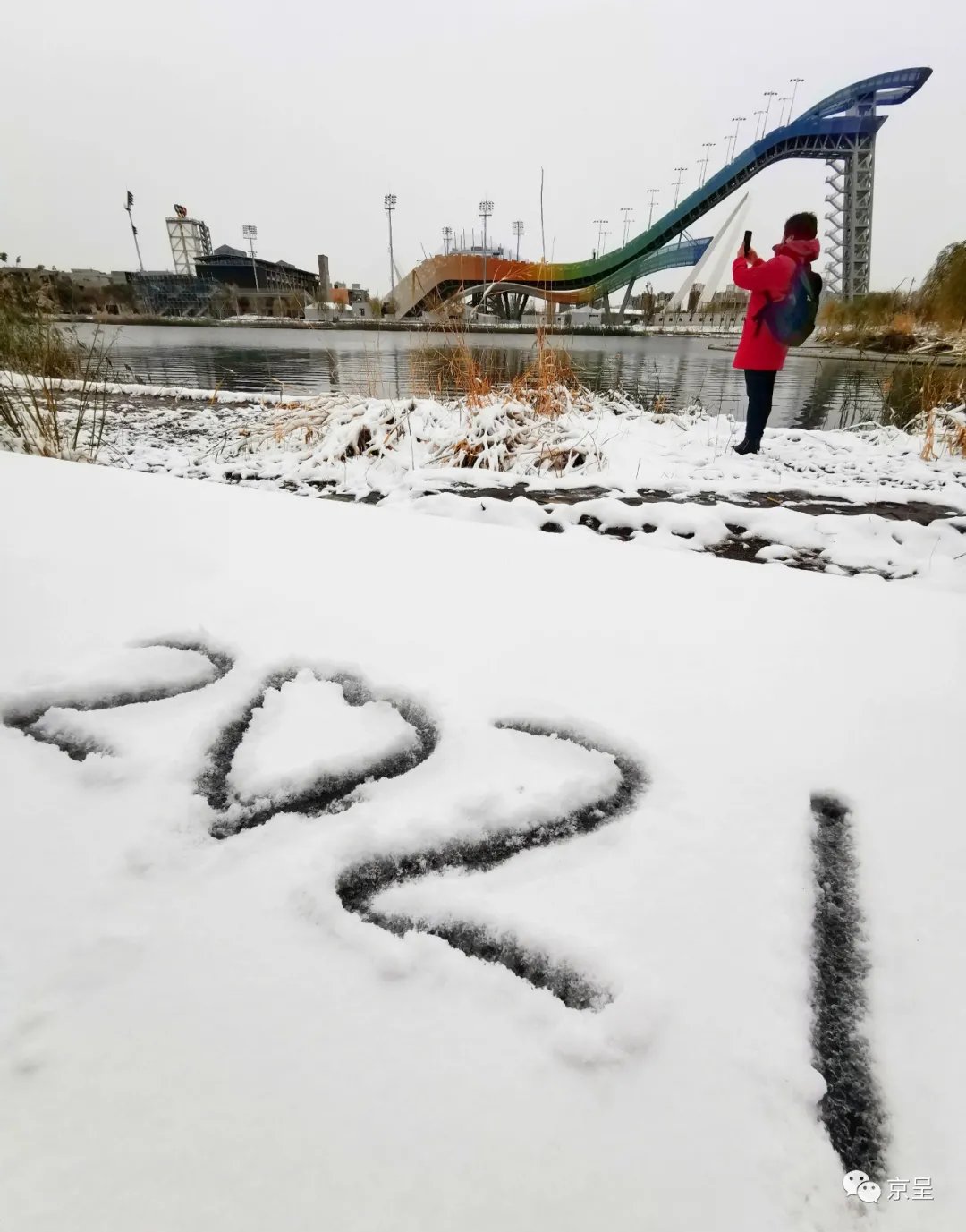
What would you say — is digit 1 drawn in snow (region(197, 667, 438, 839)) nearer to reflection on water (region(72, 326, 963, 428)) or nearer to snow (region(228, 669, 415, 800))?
snow (region(228, 669, 415, 800))

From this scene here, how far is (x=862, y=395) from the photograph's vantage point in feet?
22.7

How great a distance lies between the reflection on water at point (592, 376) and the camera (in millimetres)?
5488

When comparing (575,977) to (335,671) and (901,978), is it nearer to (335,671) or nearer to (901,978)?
(901,978)

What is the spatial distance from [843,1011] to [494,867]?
1.23 ft

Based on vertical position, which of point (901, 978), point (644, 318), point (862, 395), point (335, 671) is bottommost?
point (901, 978)

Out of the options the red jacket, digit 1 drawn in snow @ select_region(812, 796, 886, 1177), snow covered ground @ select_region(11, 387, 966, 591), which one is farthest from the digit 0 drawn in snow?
the red jacket

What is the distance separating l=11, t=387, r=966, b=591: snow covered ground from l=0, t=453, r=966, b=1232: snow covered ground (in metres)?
0.82

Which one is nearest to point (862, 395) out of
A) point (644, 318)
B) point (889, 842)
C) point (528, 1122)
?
point (889, 842)

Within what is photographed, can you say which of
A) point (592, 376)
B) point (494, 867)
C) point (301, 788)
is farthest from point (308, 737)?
point (592, 376)

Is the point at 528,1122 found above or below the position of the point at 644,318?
below

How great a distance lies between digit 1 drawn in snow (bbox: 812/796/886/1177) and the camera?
1.51ft

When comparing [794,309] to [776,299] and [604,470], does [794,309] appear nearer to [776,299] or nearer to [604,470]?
[776,299]

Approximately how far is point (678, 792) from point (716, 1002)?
0.27 m

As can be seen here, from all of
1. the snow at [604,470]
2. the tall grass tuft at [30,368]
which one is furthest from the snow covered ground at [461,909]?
the tall grass tuft at [30,368]
